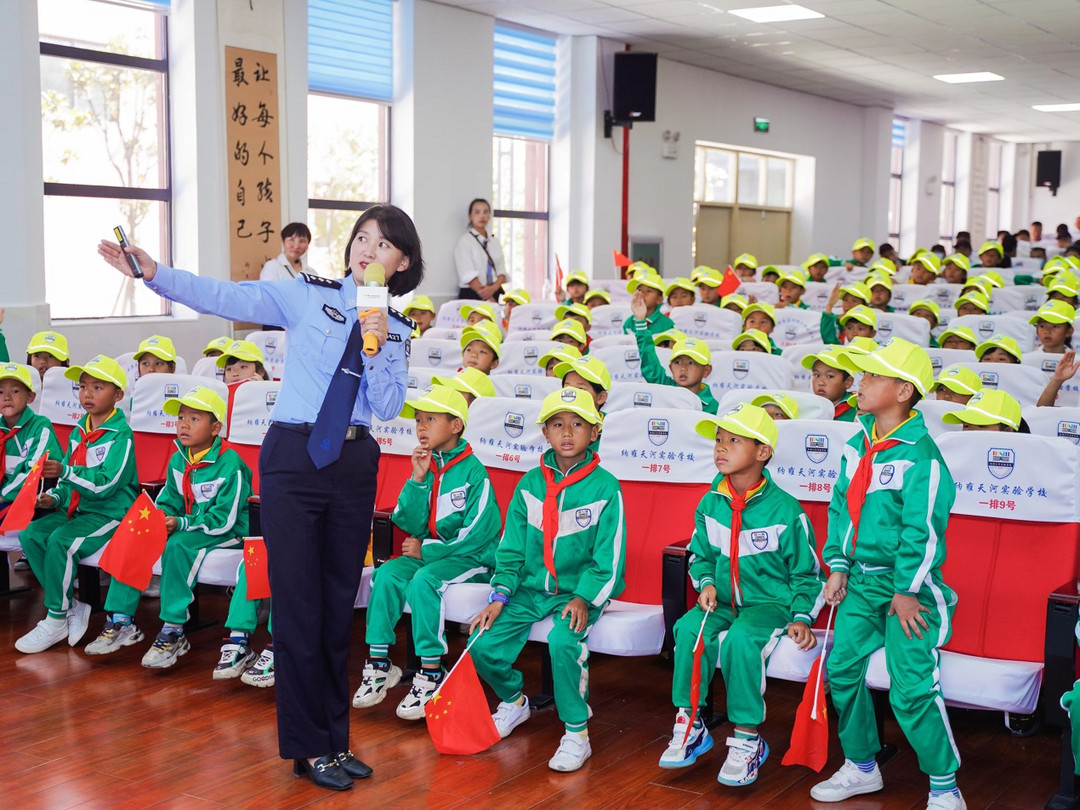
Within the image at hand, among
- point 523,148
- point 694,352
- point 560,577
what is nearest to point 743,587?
point 560,577

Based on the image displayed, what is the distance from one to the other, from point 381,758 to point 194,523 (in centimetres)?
A: 131

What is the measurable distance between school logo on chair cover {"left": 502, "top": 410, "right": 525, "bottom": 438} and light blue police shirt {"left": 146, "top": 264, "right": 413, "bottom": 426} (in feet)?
4.01

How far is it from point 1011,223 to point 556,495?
2205 centimetres

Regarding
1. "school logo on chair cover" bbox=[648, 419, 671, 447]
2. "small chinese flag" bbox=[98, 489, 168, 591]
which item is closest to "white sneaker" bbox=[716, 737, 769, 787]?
"school logo on chair cover" bbox=[648, 419, 671, 447]

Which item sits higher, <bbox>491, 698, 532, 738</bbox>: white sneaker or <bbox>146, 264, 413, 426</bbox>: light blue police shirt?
<bbox>146, 264, 413, 426</bbox>: light blue police shirt

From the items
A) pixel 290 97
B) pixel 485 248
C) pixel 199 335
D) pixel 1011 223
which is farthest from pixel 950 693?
pixel 1011 223

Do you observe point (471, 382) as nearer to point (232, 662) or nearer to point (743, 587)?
point (232, 662)

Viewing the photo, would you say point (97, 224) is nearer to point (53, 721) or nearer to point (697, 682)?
point (53, 721)

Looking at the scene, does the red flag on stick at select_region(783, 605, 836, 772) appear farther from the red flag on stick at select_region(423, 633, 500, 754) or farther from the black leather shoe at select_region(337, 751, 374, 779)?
the black leather shoe at select_region(337, 751, 374, 779)

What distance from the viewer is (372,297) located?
249 centimetres

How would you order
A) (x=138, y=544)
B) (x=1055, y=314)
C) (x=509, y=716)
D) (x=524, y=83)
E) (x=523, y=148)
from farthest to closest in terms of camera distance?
(x=523, y=148)
(x=524, y=83)
(x=1055, y=314)
(x=138, y=544)
(x=509, y=716)

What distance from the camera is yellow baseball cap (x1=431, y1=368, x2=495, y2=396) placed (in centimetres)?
437

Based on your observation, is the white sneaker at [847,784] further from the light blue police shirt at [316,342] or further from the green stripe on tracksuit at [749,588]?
the light blue police shirt at [316,342]

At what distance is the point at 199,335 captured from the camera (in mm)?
8047
